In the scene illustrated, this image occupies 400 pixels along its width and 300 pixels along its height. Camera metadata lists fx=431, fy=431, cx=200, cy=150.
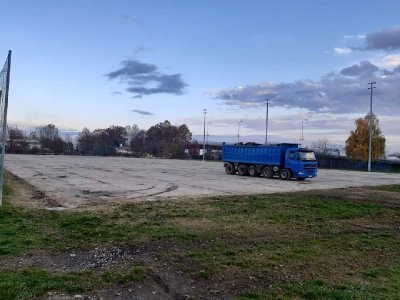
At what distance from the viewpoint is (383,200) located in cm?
1788

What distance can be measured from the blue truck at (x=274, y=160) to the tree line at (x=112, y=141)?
76.6 metres

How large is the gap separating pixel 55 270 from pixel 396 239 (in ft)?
25.2

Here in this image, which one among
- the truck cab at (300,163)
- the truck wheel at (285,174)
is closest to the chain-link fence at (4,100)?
the truck cab at (300,163)

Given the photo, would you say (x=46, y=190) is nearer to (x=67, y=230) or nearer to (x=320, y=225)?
(x=67, y=230)

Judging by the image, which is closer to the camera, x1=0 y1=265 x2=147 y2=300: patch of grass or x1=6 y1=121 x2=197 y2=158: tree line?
x1=0 y1=265 x2=147 y2=300: patch of grass

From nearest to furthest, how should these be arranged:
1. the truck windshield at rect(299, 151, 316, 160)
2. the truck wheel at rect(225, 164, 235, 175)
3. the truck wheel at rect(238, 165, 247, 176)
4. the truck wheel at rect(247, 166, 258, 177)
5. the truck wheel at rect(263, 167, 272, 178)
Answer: the truck windshield at rect(299, 151, 316, 160), the truck wheel at rect(263, 167, 272, 178), the truck wheel at rect(247, 166, 258, 177), the truck wheel at rect(238, 165, 247, 176), the truck wheel at rect(225, 164, 235, 175)

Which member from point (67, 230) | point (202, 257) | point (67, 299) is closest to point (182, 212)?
point (67, 230)

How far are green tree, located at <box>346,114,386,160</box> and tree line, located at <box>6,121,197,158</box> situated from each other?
43799mm

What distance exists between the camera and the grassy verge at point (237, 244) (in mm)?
6141

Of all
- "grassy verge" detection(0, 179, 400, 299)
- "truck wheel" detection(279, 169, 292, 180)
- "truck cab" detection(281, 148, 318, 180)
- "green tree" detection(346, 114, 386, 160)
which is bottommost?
"grassy verge" detection(0, 179, 400, 299)

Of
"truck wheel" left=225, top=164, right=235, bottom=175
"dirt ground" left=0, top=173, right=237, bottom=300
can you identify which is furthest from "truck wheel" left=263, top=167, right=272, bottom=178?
"dirt ground" left=0, top=173, right=237, bottom=300

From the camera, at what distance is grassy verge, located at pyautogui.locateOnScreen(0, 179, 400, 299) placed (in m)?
6.14

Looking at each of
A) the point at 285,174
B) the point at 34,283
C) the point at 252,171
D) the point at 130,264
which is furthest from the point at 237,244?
the point at 252,171

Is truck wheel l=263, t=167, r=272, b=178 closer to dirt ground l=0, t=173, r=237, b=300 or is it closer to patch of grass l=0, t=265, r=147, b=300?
dirt ground l=0, t=173, r=237, b=300
